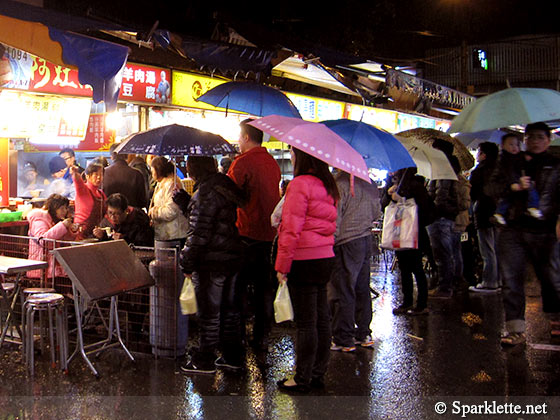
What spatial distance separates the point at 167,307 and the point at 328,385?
191cm

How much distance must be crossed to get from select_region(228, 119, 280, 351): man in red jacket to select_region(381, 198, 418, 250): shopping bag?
2154 mm

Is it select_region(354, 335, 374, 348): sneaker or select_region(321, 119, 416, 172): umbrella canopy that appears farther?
select_region(354, 335, 374, 348): sneaker

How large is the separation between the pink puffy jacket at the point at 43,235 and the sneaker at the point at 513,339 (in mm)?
5093

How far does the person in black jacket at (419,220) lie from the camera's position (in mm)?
8203

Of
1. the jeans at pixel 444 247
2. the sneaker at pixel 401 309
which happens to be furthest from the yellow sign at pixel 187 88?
the sneaker at pixel 401 309

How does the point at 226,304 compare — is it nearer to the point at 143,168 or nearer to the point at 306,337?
the point at 306,337

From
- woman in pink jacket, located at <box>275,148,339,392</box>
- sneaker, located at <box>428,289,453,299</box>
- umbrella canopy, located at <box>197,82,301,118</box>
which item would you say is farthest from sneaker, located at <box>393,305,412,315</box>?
woman in pink jacket, located at <box>275,148,339,392</box>

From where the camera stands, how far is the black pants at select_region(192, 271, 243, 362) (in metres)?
5.77

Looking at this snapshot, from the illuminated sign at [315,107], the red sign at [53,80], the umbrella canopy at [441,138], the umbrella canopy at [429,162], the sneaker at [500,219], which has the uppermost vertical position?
the illuminated sign at [315,107]

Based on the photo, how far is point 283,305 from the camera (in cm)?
505

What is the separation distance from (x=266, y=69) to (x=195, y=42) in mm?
1575

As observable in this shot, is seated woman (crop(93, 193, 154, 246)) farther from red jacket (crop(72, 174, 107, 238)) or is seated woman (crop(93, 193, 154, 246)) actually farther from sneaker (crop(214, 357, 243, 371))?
sneaker (crop(214, 357, 243, 371))

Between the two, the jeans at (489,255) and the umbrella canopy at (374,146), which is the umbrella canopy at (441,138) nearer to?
the jeans at (489,255)

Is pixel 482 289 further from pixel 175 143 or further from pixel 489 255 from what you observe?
pixel 175 143
